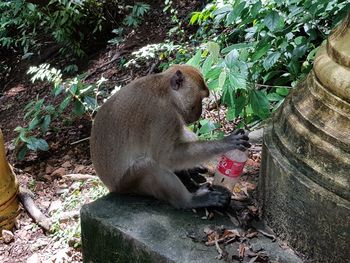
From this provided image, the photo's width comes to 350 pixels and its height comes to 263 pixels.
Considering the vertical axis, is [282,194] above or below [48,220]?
above

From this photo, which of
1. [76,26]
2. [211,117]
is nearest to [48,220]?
[211,117]

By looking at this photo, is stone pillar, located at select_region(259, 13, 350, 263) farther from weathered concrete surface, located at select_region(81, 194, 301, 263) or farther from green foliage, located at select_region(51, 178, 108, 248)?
green foliage, located at select_region(51, 178, 108, 248)

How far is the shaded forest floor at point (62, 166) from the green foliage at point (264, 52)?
488mm

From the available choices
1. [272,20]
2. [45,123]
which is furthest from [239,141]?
[45,123]

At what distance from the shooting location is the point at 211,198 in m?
3.62

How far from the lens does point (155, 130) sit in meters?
3.88

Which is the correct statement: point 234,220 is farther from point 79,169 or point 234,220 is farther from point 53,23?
point 53,23

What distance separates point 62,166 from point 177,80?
3.26 m

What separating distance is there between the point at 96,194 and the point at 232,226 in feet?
7.57

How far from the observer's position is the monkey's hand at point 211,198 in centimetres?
362

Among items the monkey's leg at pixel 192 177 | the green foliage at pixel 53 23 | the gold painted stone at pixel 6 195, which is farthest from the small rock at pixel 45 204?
the green foliage at pixel 53 23

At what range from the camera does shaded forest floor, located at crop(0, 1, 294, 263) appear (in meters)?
5.20

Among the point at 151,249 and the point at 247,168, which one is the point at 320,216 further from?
the point at 247,168

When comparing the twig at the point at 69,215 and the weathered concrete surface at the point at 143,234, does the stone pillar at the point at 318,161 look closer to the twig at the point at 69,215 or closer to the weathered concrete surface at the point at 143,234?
the weathered concrete surface at the point at 143,234
